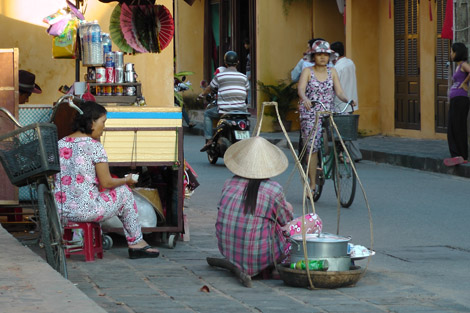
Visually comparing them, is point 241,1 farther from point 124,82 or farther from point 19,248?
point 19,248

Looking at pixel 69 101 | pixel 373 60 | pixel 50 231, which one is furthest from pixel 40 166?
pixel 373 60

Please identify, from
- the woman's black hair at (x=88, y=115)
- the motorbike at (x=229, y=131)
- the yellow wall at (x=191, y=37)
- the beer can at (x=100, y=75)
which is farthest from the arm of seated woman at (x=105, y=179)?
the yellow wall at (x=191, y=37)

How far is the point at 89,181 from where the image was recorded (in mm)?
8180

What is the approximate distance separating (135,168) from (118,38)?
1483mm

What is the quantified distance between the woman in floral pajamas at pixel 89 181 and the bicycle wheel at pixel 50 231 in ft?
3.51

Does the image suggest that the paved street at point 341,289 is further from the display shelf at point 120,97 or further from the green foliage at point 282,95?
the green foliage at point 282,95

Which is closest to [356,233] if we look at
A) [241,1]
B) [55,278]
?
[55,278]

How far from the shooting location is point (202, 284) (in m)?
7.21

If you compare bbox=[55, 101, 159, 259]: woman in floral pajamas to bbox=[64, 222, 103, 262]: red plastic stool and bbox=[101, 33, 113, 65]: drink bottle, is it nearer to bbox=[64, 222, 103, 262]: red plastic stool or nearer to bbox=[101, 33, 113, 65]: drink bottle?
bbox=[64, 222, 103, 262]: red plastic stool

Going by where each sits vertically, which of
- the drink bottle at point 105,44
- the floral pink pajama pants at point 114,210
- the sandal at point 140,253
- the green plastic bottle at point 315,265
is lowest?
the sandal at point 140,253

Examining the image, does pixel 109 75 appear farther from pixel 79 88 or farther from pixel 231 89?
pixel 231 89

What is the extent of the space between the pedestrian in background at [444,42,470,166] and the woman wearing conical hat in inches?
317

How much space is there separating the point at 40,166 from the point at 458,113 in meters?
9.64

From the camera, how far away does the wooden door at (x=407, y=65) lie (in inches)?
802
